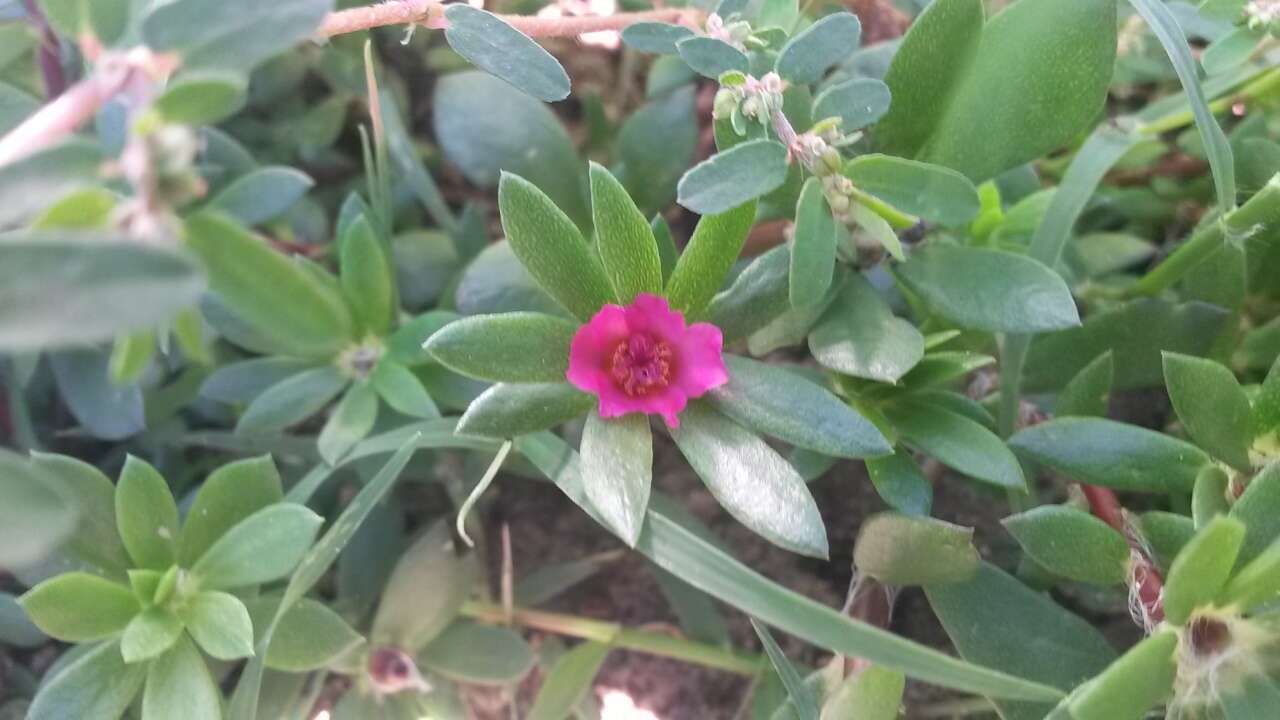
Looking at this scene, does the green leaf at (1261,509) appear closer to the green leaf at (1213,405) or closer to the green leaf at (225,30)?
the green leaf at (1213,405)

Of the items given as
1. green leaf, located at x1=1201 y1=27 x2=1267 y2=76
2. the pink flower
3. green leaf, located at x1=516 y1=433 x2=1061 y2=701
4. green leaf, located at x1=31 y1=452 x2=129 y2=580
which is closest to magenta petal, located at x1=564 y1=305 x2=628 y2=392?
the pink flower

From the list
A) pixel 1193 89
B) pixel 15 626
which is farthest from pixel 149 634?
pixel 1193 89

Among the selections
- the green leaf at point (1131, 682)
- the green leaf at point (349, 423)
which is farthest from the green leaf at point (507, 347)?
the green leaf at point (1131, 682)

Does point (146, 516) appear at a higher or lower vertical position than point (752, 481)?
lower

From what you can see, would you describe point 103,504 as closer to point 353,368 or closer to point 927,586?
point 353,368

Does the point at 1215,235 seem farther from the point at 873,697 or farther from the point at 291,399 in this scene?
the point at 291,399

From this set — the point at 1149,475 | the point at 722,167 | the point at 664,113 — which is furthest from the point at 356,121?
the point at 1149,475
